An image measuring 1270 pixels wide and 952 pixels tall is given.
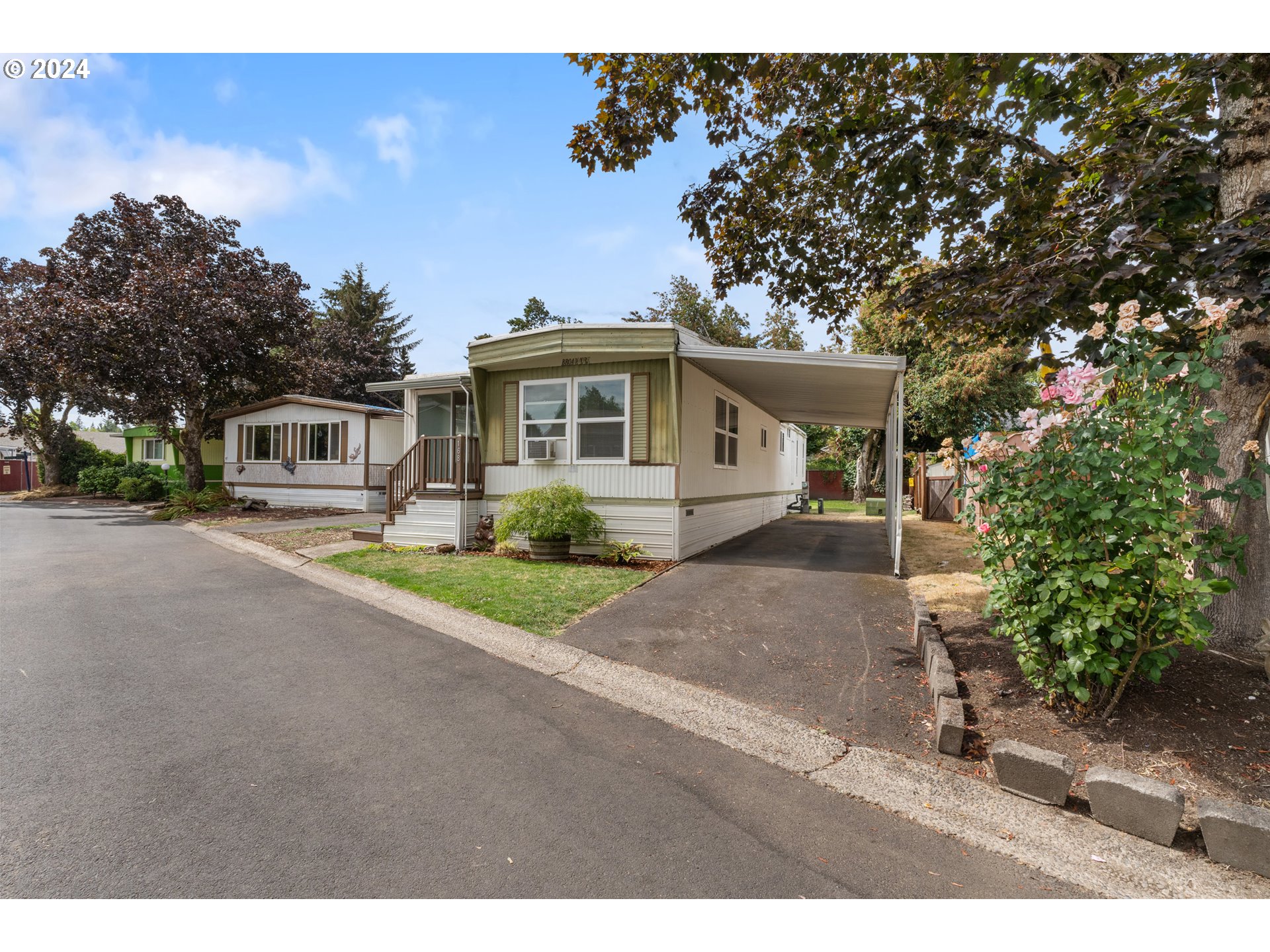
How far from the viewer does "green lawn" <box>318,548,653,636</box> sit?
251 inches

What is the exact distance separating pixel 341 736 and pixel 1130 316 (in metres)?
5.19

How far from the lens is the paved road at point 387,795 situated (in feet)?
7.79

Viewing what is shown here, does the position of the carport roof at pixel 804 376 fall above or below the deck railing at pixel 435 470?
above

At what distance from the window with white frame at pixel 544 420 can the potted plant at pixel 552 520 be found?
0.91 meters

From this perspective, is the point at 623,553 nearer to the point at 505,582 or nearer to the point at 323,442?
the point at 505,582

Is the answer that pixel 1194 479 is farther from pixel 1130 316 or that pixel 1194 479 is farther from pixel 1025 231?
pixel 1025 231

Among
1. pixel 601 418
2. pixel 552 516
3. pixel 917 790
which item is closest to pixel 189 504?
pixel 552 516

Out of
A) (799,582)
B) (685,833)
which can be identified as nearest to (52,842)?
(685,833)

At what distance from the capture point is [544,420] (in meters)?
10.8

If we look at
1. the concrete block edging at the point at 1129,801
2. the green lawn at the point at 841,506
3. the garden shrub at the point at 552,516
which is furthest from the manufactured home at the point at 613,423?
the green lawn at the point at 841,506

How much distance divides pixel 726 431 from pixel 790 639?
7.33m

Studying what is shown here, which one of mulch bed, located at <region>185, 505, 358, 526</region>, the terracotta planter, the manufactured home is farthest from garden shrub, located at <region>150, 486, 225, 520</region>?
the terracotta planter

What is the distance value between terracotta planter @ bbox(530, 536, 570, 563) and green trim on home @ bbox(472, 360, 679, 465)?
1966 mm

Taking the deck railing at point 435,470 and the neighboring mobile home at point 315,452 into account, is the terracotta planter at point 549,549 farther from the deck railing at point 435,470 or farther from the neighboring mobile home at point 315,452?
the neighboring mobile home at point 315,452
